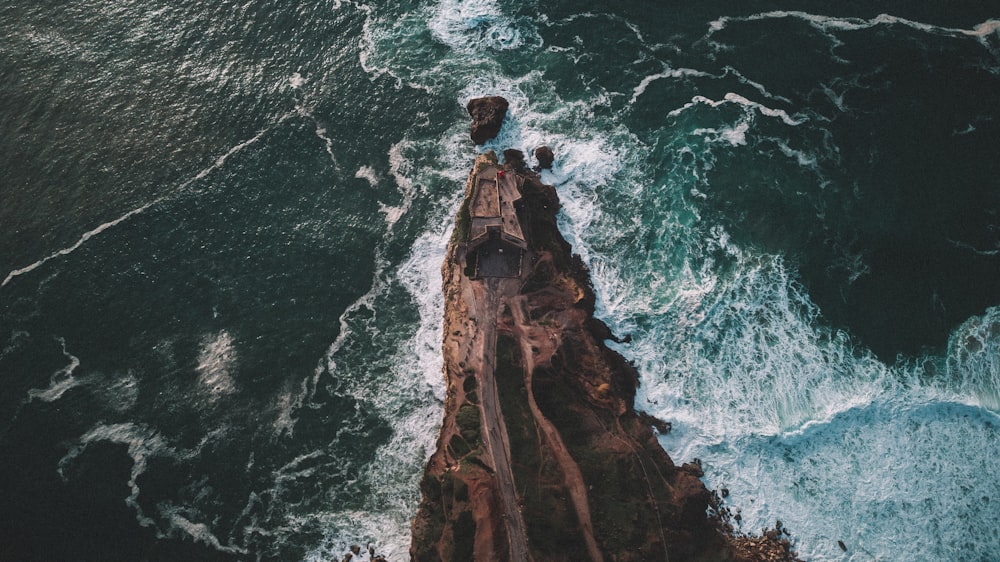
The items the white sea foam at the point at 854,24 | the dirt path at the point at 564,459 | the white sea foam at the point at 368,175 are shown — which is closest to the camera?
the dirt path at the point at 564,459

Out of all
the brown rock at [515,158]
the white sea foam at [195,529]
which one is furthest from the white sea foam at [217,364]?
the brown rock at [515,158]

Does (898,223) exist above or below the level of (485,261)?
above

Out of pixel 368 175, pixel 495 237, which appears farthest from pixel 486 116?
pixel 495 237

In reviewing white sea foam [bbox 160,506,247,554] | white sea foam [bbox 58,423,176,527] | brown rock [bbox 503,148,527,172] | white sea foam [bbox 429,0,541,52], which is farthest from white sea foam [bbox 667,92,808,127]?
white sea foam [bbox 58,423,176,527]

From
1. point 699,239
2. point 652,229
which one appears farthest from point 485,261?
point 699,239

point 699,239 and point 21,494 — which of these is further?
point 699,239

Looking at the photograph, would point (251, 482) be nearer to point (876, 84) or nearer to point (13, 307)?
point (13, 307)

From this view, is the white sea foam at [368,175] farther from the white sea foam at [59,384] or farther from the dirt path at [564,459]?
the white sea foam at [59,384]
